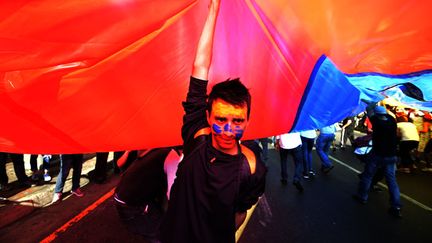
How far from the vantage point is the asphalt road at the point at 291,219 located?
420cm

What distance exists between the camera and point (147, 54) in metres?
2.21

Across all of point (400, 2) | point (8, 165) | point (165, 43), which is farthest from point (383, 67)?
point (8, 165)

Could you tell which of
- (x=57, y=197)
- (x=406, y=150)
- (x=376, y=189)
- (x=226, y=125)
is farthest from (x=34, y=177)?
(x=406, y=150)

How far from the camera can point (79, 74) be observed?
2139mm

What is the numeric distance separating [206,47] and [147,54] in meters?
0.53

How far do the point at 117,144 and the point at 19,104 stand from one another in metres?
0.79

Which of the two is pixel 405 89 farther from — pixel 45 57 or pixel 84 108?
pixel 45 57

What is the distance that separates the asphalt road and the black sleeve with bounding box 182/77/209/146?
110 inches

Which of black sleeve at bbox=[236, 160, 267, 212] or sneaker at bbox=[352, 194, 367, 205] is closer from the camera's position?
black sleeve at bbox=[236, 160, 267, 212]

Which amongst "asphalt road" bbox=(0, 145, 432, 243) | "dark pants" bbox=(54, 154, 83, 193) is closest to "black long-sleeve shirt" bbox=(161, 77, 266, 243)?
"asphalt road" bbox=(0, 145, 432, 243)

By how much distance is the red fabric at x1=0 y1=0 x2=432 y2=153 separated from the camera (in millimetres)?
1848

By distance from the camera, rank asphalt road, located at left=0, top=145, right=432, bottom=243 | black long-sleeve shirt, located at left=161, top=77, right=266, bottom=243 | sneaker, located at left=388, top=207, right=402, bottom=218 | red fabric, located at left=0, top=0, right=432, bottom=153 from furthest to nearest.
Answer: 1. sneaker, located at left=388, top=207, right=402, bottom=218
2. asphalt road, located at left=0, top=145, right=432, bottom=243
3. red fabric, located at left=0, top=0, right=432, bottom=153
4. black long-sleeve shirt, located at left=161, top=77, right=266, bottom=243

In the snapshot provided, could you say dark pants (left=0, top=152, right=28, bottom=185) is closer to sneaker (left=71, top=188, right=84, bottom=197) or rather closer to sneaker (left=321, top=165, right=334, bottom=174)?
sneaker (left=71, top=188, right=84, bottom=197)

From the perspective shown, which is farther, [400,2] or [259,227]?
[259,227]
